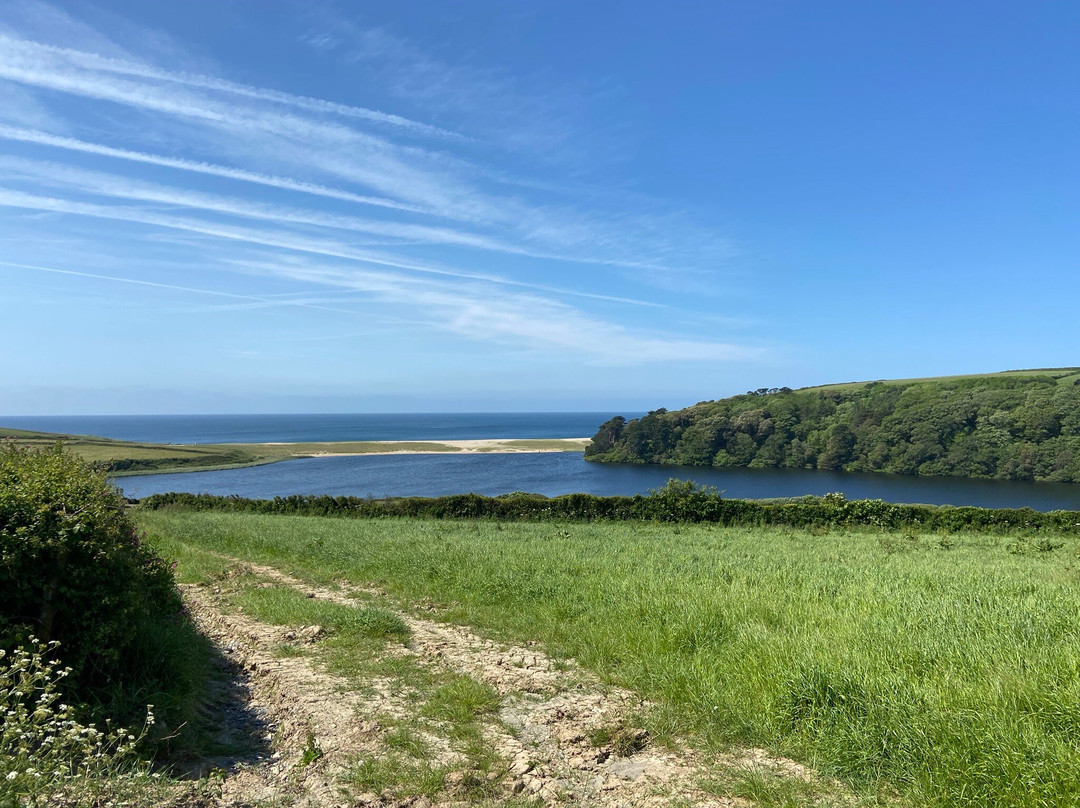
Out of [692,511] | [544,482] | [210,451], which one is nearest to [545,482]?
[544,482]

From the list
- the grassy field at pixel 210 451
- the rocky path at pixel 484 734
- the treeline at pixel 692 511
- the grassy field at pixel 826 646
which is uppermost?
the grassy field at pixel 826 646

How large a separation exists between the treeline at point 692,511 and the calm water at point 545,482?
3164cm

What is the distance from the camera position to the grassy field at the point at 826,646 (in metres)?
4.02

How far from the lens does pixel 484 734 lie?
5.15 metres

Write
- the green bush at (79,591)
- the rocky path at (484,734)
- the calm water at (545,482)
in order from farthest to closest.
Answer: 1. the calm water at (545,482)
2. the green bush at (79,591)
3. the rocky path at (484,734)

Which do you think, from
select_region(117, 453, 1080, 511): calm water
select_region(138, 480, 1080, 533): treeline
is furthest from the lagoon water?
select_region(138, 480, 1080, 533): treeline

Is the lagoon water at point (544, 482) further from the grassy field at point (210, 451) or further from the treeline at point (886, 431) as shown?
the grassy field at point (210, 451)

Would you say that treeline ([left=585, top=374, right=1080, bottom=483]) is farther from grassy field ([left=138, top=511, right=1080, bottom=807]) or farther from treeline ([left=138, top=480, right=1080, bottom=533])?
grassy field ([left=138, top=511, right=1080, bottom=807])

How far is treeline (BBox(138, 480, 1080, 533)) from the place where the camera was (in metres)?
27.6

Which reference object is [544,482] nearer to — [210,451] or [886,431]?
[886,431]

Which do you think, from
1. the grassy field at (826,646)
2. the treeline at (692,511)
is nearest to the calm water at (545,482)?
the treeline at (692,511)

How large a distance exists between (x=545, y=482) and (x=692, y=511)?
2075 inches

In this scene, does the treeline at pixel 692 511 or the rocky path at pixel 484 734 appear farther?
the treeline at pixel 692 511

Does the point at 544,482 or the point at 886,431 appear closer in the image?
the point at 544,482
